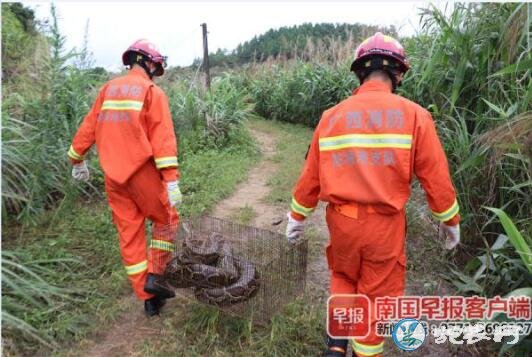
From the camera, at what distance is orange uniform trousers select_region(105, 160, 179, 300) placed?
3.05 m

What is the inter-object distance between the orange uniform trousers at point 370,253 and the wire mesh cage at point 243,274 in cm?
39

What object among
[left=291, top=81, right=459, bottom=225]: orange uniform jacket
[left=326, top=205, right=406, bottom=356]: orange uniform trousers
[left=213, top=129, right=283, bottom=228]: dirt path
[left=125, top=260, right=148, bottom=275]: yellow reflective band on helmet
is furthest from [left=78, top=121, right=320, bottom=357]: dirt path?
[left=291, top=81, right=459, bottom=225]: orange uniform jacket

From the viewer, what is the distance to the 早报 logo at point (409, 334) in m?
2.56

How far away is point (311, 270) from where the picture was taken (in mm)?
3738

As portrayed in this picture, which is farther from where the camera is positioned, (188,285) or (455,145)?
(455,145)

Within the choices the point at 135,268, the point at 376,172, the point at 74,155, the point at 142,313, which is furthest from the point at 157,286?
the point at 376,172

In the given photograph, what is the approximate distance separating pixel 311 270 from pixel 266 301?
1.08m

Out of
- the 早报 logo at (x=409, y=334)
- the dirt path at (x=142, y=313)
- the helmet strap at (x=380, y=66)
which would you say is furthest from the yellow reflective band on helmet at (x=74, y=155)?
the 早报 logo at (x=409, y=334)

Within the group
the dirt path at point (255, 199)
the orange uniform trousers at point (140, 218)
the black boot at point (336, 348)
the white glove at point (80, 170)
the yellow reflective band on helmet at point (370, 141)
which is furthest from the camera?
the dirt path at point (255, 199)

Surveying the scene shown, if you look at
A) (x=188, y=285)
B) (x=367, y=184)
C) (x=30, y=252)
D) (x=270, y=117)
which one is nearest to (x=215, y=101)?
(x=270, y=117)

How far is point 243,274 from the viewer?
279cm

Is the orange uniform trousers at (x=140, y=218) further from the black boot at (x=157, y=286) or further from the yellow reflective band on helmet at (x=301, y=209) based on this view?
the yellow reflective band on helmet at (x=301, y=209)

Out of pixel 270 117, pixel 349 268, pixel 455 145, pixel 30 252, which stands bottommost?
pixel 270 117

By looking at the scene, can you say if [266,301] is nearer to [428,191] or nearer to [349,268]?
[349,268]
